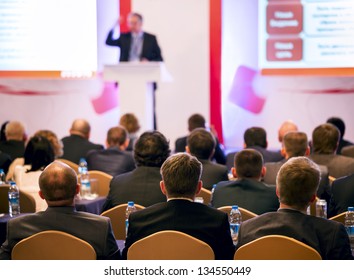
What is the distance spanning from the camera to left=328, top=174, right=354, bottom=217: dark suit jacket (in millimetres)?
4797

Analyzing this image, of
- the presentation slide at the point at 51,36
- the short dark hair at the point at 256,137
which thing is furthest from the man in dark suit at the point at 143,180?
the presentation slide at the point at 51,36

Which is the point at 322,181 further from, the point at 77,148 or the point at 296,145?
the point at 77,148

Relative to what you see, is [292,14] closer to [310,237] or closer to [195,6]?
[195,6]

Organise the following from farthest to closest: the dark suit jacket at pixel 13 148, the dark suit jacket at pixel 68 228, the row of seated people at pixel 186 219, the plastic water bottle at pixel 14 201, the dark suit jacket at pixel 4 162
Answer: the dark suit jacket at pixel 13 148
the dark suit jacket at pixel 4 162
the plastic water bottle at pixel 14 201
the dark suit jacket at pixel 68 228
the row of seated people at pixel 186 219

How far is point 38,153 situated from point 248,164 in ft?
6.32

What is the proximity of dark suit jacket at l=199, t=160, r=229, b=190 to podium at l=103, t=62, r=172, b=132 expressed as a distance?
11.1 ft

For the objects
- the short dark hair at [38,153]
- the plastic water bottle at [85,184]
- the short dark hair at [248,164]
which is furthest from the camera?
the plastic water bottle at [85,184]

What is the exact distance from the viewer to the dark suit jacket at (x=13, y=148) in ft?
24.4

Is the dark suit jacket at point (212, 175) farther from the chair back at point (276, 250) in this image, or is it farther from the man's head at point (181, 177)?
the chair back at point (276, 250)

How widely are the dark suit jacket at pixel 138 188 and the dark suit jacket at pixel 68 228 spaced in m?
1.23

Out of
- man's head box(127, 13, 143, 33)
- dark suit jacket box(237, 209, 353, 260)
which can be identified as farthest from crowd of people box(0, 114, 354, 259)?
man's head box(127, 13, 143, 33)

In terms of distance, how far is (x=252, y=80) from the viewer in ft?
33.8

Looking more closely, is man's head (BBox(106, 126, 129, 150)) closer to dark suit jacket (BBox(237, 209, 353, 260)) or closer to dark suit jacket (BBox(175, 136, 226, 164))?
dark suit jacket (BBox(175, 136, 226, 164))

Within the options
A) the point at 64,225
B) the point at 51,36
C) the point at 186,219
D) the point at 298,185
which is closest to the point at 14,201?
the point at 64,225
